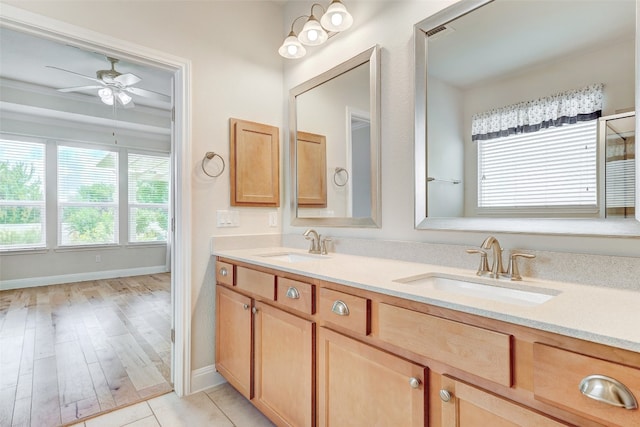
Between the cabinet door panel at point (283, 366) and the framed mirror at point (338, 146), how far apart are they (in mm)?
733

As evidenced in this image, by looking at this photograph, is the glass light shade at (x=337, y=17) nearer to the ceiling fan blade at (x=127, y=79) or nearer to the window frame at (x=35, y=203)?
the ceiling fan blade at (x=127, y=79)

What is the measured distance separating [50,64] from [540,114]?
4728 mm

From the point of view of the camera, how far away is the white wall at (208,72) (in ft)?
6.38

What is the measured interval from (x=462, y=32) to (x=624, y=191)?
3.05ft

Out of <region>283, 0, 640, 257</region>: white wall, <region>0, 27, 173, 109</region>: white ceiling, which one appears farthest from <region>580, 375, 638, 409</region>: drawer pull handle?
<region>0, 27, 173, 109</region>: white ceiling

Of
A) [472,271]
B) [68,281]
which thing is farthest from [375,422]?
[68,281]

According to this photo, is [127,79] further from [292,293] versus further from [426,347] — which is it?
[426,347]

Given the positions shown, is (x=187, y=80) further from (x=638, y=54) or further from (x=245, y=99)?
(x=638, y=54)

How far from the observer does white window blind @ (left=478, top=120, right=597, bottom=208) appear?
3.86 ft

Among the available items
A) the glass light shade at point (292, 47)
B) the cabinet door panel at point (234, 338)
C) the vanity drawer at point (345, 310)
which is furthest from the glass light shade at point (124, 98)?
the vanity drawer at point (345, 310)

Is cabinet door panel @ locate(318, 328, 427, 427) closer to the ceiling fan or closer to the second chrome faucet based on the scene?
the second chrome faucet

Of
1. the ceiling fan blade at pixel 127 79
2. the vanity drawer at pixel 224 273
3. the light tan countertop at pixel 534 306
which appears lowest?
the vanity drawer at pixel 224 273

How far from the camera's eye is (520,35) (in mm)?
1334

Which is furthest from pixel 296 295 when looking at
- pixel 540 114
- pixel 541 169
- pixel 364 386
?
pixel 540 114
